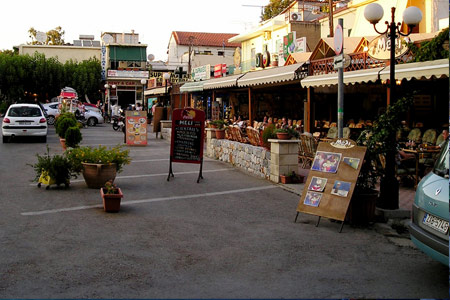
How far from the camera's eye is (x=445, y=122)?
16688mm

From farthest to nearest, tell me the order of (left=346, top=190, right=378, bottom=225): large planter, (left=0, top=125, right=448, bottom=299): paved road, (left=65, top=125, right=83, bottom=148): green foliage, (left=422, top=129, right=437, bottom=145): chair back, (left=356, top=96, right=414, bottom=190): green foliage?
1. (left=65, top=125, right=83, bottom=148): green foliage
2. (left=422, top=129, right=437, bottom=145): chair back
3. (left=356, top=96, right=414, bottom=190): green foliage
4. (left=346, top=190, right=378, bottom=225): large planter
5. (left=0, top=125, right=448, bottom=299): paved road

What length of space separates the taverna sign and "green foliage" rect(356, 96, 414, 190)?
4.58 metres

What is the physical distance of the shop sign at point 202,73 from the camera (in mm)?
30438

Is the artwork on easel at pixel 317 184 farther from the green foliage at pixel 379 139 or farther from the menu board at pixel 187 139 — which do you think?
the menu board at pixel 187 139

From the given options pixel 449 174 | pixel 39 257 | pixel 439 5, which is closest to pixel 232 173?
pixel 39 257

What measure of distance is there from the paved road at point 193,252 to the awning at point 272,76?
6.76m

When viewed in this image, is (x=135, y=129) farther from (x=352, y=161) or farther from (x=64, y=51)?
(x=64, y=51)

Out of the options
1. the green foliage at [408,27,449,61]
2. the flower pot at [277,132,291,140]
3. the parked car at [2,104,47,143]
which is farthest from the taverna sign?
the parked car at [2,104,47,143]

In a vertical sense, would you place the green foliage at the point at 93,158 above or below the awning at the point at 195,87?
below

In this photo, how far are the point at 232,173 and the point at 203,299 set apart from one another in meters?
8.76

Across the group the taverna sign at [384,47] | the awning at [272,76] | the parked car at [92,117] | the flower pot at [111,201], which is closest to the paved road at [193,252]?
the flower pot at [111,201]

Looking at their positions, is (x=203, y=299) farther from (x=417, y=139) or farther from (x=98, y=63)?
(x=98, y=63)

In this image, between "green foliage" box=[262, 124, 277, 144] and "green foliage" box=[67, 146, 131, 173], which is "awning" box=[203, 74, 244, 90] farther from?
"green foliage" box=[67, 146, 131, 173]

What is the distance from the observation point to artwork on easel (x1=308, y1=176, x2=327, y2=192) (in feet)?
25.2
